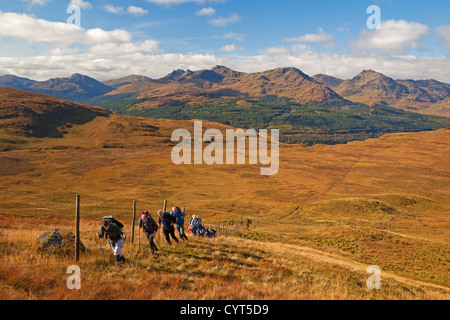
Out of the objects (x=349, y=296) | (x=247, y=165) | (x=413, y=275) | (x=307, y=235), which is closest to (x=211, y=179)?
(x=247, y=165)

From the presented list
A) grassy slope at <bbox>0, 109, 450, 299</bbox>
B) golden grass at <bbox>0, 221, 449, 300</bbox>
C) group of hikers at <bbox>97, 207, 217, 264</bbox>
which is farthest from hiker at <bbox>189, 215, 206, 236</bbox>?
golden grass at <bbox>0, 221, 449, 300</bbox>

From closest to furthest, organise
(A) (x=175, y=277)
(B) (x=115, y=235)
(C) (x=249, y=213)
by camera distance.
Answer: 1. (A) (x=175, y=277)
2. (B) (x=115, y=235)
3. (C) (x=249, y=213)

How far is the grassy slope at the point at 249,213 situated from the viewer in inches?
428

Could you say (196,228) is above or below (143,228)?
below

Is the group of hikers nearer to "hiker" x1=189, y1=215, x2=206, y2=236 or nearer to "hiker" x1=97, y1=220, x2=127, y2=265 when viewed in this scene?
"hiker" x1=97, y1=220, x2=127, y2=265

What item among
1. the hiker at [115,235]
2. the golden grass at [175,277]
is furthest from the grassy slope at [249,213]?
the hiker at [115,235]

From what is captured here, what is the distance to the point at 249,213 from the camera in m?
56.6

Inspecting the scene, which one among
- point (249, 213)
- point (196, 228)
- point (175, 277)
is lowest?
point (249, 213)

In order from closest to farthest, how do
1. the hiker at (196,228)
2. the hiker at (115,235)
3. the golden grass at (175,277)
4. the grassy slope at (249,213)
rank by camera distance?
1. the golden grass at (175,277)
2. the grassy slope at (249,213)
3. the hiker at (115,235)
4. the hiker at (196,228)

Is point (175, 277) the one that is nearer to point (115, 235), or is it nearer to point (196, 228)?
point (115, 235)

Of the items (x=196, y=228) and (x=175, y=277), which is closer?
(x=175, y=277)

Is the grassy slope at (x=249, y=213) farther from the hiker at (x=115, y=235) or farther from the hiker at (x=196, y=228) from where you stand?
the hiker at (x=196, y=228)

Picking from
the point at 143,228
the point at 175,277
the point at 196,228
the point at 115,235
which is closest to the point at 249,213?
the point at 196,228
